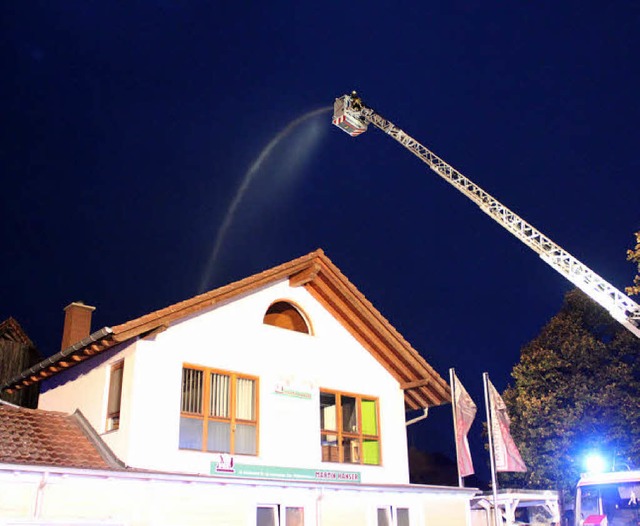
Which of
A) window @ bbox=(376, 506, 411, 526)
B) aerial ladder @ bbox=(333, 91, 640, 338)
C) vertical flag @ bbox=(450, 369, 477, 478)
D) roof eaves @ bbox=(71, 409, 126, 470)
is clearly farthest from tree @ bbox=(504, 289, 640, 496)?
roof eaves @ bbox=(71, 409, 126, 470)

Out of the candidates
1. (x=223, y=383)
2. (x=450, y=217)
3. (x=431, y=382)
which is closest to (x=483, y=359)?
(x=450, y=217)

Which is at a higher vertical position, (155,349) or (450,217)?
(450,217)

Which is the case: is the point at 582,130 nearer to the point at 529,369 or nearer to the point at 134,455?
the point at 529,369

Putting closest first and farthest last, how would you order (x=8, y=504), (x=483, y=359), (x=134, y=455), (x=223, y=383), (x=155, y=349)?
(x=8, y=504) < (x=134, y=455) < (x=155, y=349) < (x=223, y=383) < (x=483, y=359)

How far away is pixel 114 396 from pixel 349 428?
6442mm

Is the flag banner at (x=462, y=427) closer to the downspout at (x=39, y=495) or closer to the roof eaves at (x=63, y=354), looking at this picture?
the roof eaves at (x=63, y=354)

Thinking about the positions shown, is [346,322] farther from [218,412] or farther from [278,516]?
[278,516]

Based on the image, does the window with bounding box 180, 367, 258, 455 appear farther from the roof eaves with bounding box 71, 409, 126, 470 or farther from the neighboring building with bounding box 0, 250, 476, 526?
the roof eaves with bounding box 71, 409, 126, 470

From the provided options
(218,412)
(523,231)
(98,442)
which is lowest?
(98,442)

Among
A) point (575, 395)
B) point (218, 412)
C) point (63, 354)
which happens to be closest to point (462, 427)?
point (218, 412)

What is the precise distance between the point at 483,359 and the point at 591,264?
19.5 m

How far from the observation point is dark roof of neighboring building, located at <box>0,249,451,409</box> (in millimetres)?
17422

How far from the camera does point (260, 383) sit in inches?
684

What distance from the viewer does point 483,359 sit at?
→ 7856 centimetres
